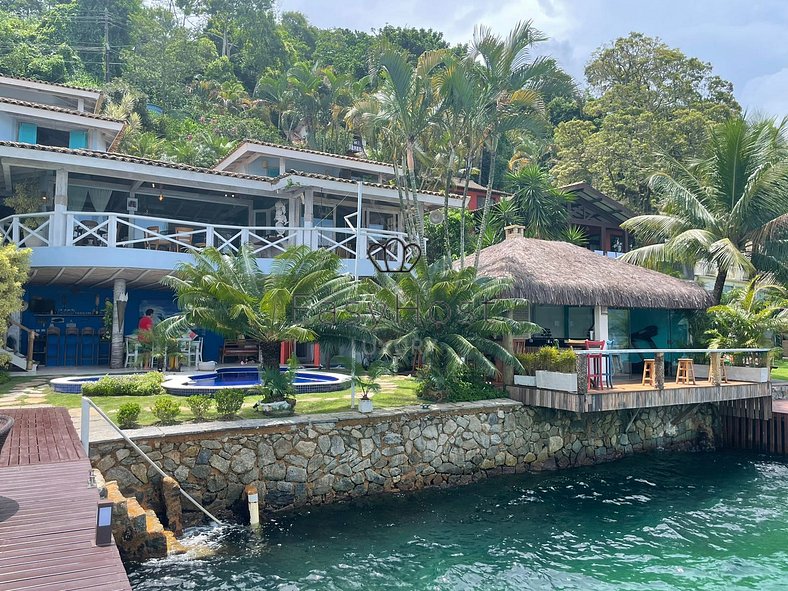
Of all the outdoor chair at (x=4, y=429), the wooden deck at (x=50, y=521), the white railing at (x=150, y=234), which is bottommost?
the wooden deck at (x=50, y=521)

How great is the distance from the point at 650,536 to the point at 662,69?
33459 mm

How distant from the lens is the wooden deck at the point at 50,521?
4941 millimetres

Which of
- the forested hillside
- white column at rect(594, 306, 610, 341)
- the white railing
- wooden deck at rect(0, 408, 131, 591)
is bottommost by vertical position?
wooden deck at rect(0, 408, 131, 591)

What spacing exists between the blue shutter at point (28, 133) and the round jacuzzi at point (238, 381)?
1081 centimetres

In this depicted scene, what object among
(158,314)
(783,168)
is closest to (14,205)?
(158,314)

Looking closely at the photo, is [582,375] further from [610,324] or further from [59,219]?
[59,219]

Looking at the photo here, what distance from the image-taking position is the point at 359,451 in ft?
37.7

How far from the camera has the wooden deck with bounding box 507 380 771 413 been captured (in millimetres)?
12672

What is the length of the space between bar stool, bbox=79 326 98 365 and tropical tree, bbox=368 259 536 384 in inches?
460

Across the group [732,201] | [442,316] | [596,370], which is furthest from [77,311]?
[732,201]

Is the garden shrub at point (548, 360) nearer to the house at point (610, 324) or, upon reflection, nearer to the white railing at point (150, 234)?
the house at point (610, 324)

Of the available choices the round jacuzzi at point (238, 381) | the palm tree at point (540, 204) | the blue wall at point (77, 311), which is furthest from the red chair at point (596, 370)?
the palm tree at point (540, 204)

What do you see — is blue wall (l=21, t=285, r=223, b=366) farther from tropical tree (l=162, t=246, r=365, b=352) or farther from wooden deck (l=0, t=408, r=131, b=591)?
wooden deck (l=0, t=408, r=131, b=591)

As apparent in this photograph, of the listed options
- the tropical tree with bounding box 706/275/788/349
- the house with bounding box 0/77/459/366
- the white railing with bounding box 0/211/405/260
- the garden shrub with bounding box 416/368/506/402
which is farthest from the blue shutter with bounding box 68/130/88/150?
the tropical tree with bounding box 706/275/788/349
